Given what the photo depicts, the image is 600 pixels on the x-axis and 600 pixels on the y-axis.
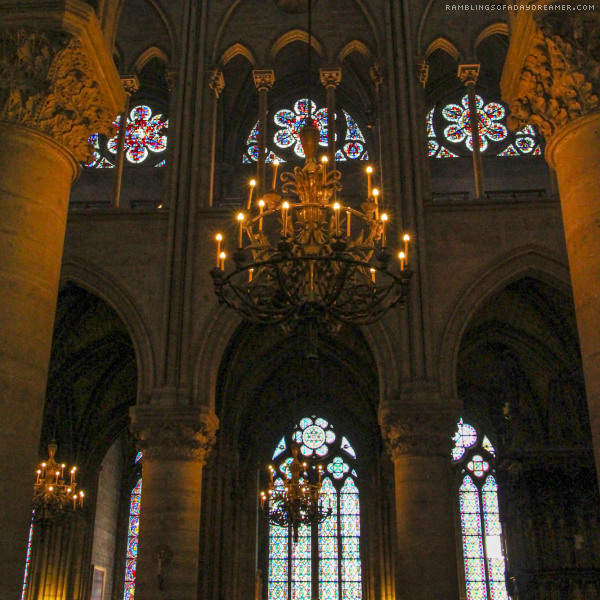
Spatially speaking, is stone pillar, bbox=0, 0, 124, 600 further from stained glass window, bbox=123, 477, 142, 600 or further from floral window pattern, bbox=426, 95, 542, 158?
stained glass window, bbox=123, 477, 142, 600

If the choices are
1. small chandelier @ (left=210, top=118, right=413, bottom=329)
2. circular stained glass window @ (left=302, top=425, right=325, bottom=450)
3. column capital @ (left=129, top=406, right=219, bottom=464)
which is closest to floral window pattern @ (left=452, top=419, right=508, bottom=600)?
circular stained glass window @ (left=302, top=425, right=325, bottom=450)

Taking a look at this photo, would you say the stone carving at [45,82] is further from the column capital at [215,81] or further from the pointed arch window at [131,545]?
the pointed arch window at [131,545]

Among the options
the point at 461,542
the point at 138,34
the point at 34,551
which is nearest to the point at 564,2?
the point at 138,34

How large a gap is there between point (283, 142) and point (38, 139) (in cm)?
1371

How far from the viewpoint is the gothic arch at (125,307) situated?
1573 cm

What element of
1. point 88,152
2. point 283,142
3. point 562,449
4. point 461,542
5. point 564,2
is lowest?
point 461,542

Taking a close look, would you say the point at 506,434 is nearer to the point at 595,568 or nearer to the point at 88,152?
the point at 595,568

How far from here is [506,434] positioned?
2173 cm

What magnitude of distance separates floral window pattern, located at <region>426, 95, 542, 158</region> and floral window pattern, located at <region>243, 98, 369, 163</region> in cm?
198

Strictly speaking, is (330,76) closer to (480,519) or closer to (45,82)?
(45,82)

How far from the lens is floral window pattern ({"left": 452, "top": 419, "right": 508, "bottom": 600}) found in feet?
73.4

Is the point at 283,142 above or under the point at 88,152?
above

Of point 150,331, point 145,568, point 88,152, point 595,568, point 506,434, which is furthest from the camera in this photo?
point 506,434

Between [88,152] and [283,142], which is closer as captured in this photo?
[88,152]
